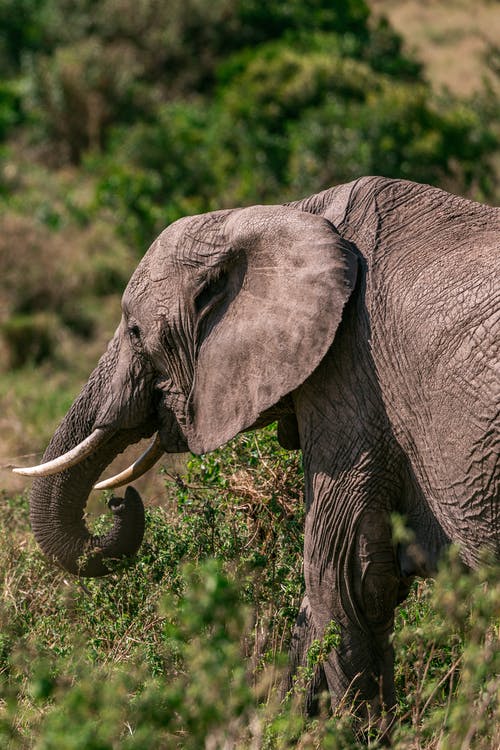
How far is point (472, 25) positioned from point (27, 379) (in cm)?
1418

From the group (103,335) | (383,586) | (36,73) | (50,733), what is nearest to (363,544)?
(383,586)

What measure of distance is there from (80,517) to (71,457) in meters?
0.30

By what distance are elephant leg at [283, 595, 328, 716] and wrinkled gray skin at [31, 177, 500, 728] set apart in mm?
10

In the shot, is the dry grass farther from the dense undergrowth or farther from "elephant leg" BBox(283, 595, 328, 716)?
"elephant leg" BBox(283, 595, 328, 716)

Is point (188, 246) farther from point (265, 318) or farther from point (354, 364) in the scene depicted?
point (354, 364)

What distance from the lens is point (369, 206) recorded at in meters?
3.69

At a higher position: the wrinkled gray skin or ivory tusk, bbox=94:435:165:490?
the wrinkled gray skin

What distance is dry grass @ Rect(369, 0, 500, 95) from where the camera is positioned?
18219 mm

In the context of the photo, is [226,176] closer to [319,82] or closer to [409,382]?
[319,82]

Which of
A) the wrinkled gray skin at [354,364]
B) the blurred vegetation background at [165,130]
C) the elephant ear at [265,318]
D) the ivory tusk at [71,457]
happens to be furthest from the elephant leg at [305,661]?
the blurred vegetation background at [165,130]

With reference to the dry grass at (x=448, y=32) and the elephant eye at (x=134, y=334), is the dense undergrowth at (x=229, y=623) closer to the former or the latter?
the elephant eye at (x=134, y=334)

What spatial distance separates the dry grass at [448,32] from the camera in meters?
18.2

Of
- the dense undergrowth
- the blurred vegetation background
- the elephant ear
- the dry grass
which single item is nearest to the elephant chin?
the dense undergrowth

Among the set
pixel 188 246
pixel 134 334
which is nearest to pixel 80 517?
pixel 134 334
